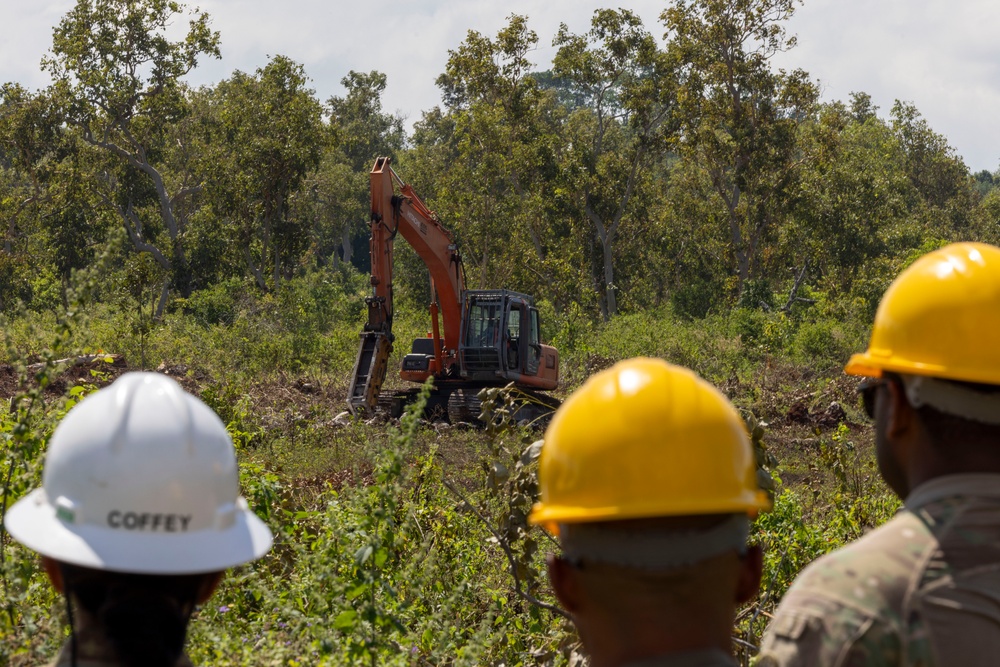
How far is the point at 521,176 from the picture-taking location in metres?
38.2

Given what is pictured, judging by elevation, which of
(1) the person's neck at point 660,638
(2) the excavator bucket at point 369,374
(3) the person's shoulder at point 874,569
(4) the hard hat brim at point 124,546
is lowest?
(2) the excavator bucket at point 369,374

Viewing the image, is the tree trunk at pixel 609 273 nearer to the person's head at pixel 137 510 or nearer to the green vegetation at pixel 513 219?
the green vegetation at pixel 513 219

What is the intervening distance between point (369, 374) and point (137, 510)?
1565cm

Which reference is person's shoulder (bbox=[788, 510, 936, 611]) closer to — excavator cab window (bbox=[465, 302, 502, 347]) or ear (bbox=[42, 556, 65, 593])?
ear (bbox=[42, 556, 65, 593])

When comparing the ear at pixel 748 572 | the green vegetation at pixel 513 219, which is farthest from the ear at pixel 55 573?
the green vegetation at pixel 513 219

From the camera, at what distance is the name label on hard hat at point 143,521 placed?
78.1 inches

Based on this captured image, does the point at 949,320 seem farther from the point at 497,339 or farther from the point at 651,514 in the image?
the point at 497,339

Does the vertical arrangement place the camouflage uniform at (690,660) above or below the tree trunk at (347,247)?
below

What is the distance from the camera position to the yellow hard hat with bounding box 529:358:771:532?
6.16ft

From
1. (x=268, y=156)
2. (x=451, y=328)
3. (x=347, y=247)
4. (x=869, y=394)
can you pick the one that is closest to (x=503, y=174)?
(x=268, y=156)

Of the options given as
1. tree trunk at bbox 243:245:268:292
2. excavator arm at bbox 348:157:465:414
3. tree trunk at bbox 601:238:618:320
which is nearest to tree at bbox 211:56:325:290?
tree trunk at bbox 243:245:268:292

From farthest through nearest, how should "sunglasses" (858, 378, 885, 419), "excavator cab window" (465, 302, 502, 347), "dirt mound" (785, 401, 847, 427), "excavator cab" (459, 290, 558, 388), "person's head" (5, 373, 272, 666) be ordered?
"excavator cab window" (465, 302, 502, 347) < "excavator cab" (459, 290, 558, 388) < "dirt mound" (785, 401, 847, 427) < "sunglasses" (858, 378, 885, 419) < "person's head" (5, 373, 272, 666)

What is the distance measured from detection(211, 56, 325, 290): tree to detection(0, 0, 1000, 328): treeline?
0.06 metres

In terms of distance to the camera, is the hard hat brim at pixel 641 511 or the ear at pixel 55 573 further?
the ear at pixel 55 573
